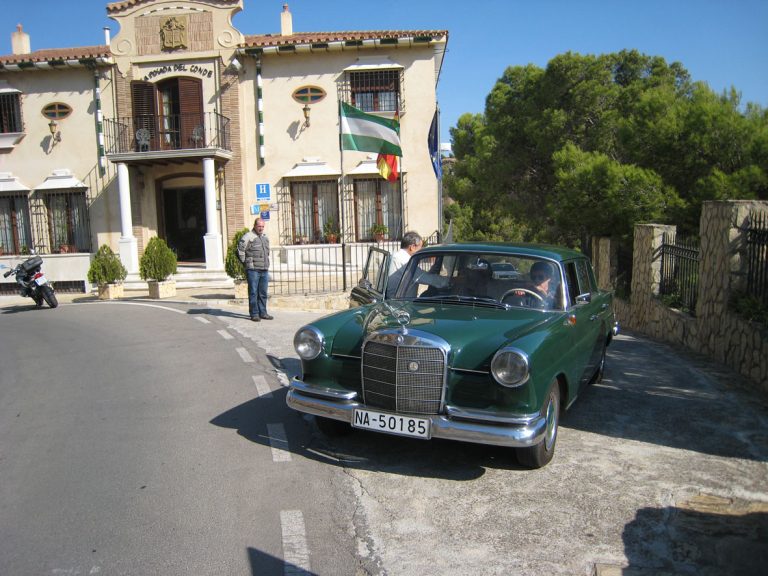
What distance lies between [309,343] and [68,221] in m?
20.0

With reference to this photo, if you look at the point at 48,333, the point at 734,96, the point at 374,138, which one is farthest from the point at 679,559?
the point at 734,96

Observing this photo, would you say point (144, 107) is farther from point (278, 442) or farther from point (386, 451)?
point (386, 451)

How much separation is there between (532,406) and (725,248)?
5.37 meters

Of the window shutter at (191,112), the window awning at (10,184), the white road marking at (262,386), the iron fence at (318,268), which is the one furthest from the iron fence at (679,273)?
the window awning at (10,184)

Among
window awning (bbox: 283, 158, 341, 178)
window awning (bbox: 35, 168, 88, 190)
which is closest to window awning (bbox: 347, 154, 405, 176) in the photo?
window awning (bbox: 283, 158, 341, 178)

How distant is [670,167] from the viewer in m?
14.0

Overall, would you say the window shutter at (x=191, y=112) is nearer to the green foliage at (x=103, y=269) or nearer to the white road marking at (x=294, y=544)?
the green foliage at (x=103, y=269)

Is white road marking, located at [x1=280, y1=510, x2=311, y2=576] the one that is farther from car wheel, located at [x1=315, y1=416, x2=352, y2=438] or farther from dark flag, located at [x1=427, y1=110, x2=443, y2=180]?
dark flag, located at [x1=427, y1=110, x2=443, y2=180]

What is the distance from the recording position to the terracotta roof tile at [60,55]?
2056 centimetres

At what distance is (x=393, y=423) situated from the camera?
14.0ft

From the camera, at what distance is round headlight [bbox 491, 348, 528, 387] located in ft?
13.2

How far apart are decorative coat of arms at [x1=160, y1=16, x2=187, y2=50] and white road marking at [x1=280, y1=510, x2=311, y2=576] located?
20199 millimetres

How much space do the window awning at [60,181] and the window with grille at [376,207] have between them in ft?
30.9

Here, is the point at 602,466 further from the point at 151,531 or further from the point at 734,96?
the point at 734,96
